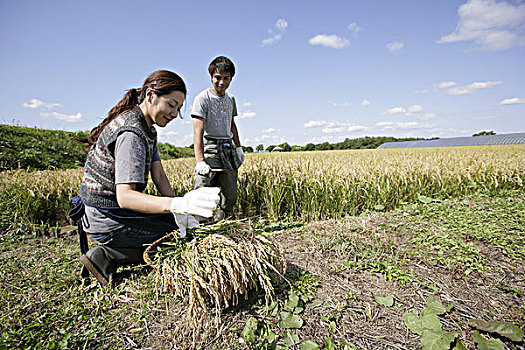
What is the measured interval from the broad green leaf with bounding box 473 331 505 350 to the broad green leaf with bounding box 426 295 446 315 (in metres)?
0.23

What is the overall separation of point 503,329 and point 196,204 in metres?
1.96

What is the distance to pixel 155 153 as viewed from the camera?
2582 mm

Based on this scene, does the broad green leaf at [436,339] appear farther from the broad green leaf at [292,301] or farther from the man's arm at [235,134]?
the man's arm at [235,134]

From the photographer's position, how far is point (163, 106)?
200cm

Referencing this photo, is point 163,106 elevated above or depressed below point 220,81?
below

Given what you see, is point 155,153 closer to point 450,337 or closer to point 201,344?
point 201,344

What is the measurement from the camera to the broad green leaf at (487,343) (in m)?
1.48

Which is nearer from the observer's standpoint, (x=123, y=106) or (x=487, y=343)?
→ (x=487, y=343)

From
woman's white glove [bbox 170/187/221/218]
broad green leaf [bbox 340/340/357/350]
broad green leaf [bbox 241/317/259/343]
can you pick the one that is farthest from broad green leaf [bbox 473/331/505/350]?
woman's white glove [bbox 170/187/221/218]

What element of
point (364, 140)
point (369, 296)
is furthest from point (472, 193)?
point (364, 140)

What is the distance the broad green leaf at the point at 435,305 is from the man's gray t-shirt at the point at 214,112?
254 centimetres

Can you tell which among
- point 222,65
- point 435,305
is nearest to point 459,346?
point 435,305

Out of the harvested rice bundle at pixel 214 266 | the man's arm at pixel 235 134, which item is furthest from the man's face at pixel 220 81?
the harvested rice bundle at pixel 214 266

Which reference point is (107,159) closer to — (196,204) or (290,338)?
(196,204)
